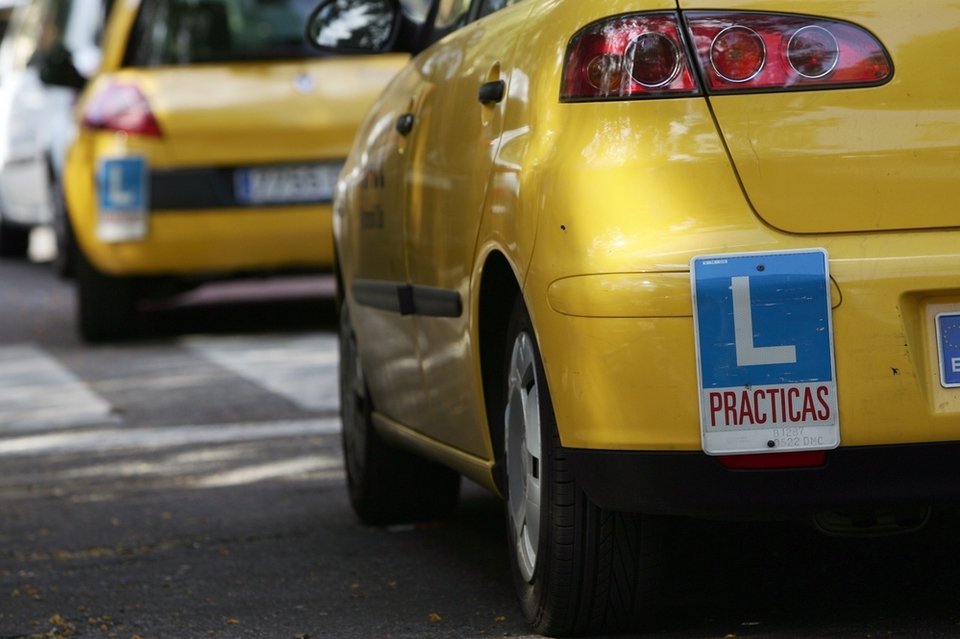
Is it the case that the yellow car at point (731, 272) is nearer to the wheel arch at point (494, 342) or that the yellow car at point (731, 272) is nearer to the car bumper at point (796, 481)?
the car bumper at point (796, 481)

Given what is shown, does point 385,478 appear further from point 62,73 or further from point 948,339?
point 62,73

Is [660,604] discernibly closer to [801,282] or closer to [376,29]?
[801,282]

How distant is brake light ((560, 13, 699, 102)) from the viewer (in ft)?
12.5

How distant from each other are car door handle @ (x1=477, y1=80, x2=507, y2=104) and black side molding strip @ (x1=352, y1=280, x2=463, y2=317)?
426 millimetres

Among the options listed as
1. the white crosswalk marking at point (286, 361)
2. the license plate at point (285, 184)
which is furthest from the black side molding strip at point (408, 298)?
the license plate at point (285, 184)

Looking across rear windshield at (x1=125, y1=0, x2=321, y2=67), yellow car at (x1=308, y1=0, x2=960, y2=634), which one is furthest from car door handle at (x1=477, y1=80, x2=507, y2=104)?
rear windshield at (x1=125, y1=0, x2=321, y2=67)

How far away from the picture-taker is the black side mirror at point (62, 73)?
454 inches

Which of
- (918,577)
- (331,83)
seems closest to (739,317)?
(918,577)

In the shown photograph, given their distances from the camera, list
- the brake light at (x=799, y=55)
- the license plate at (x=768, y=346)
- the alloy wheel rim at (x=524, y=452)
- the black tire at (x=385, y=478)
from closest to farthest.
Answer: the license plate at (x=768, y=346) < the brake light at (x=799, y=55) < the alloy wheel rim at (x=524, y=452) < the black tire at (x=385, y=478)

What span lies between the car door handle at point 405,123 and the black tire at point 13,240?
46.3 ft

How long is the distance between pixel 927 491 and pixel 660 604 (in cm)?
67

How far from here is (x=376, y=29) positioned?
5719 mm

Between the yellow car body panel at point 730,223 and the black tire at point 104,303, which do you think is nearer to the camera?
the yellow car body panel at point 730,223

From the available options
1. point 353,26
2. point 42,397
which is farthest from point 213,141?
point 353,26
